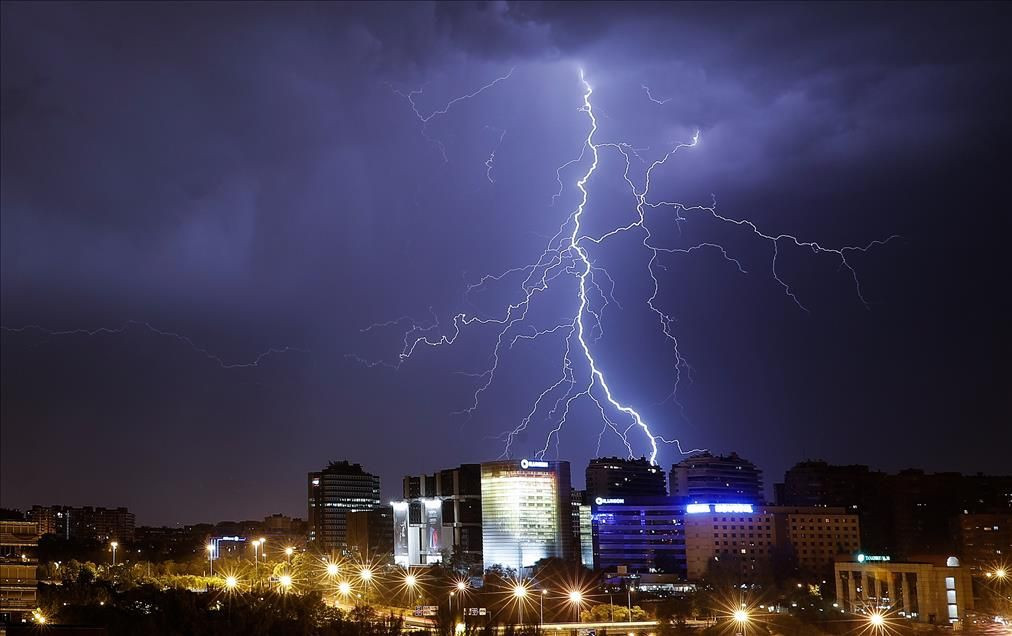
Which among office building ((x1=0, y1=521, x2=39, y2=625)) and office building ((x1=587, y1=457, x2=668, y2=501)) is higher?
office building ((x1=587, y1=457, x2=668, y2=501))

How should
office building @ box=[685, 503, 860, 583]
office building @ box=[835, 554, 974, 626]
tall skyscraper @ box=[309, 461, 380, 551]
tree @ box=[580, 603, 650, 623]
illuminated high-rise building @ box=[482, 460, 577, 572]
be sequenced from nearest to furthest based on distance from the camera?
tree @ box=[580, 603, 650, 623]
office building @ box=[835, 554, 974, 626]
office building @ box=[685, 503, 860, 583]
illuminated high-rise building @ box=[482, 460, 577, 572]
tall skyscraper @ box=[309, 461, 380, 551]

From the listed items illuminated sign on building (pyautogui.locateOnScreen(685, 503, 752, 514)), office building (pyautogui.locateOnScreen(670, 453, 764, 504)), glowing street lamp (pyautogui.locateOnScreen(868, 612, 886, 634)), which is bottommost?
glowing street lamp (pyautogui.locateOnScreen(868, 612, 886, 634))

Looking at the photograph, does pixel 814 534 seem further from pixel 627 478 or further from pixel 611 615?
pixel 611 615

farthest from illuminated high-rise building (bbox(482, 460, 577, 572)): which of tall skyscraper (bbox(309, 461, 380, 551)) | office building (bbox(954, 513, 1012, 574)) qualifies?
tall skyscraper (bbox(309, 461, 380, 551))

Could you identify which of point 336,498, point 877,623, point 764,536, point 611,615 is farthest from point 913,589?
point 336,498

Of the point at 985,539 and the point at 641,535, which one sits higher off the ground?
→ the point at 641,535

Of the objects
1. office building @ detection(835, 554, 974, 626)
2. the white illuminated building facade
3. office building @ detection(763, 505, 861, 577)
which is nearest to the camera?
office building @ detection(835, 554, 974, 626)

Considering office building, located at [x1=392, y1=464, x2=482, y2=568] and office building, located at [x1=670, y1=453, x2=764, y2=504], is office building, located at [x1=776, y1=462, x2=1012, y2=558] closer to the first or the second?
office building, located at [x1=670, y1=453, x2=764, y2=504]
